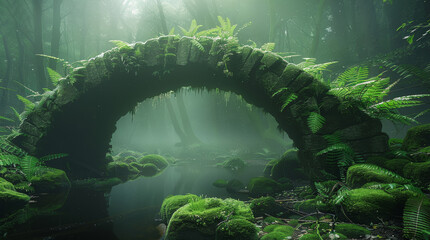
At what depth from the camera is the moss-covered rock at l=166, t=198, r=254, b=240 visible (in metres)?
2.82

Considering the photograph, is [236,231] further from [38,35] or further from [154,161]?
[38,35]

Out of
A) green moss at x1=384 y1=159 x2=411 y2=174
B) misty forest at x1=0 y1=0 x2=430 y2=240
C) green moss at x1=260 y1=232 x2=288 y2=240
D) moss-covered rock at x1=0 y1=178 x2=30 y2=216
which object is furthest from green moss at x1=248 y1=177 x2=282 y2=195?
moss-covered rock at x1=0 y1=178 x2=30 y2=216

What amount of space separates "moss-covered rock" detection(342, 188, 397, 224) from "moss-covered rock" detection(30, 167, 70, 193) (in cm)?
794

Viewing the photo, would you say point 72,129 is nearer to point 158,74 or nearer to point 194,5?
point 158,74

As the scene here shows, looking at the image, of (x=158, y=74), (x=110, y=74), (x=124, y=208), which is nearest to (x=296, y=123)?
(x=158, y=74)

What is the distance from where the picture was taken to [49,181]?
6469 mm

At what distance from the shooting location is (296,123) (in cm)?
462

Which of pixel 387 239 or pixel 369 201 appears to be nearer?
pixel 387 239

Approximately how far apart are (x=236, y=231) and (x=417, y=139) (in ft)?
14.2

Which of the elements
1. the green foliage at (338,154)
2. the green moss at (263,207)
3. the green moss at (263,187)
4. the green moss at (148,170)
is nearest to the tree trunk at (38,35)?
the green moss at (148,170)

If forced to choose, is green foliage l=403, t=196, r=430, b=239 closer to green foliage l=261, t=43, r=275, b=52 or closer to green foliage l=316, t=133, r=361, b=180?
green foliage l=316, t=133, r=361, b=180

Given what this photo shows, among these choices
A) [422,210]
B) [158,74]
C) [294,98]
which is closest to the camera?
[422,210]

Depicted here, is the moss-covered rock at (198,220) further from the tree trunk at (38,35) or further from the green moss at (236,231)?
the tree trunk at (38,35)

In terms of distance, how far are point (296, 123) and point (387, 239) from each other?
280cm
